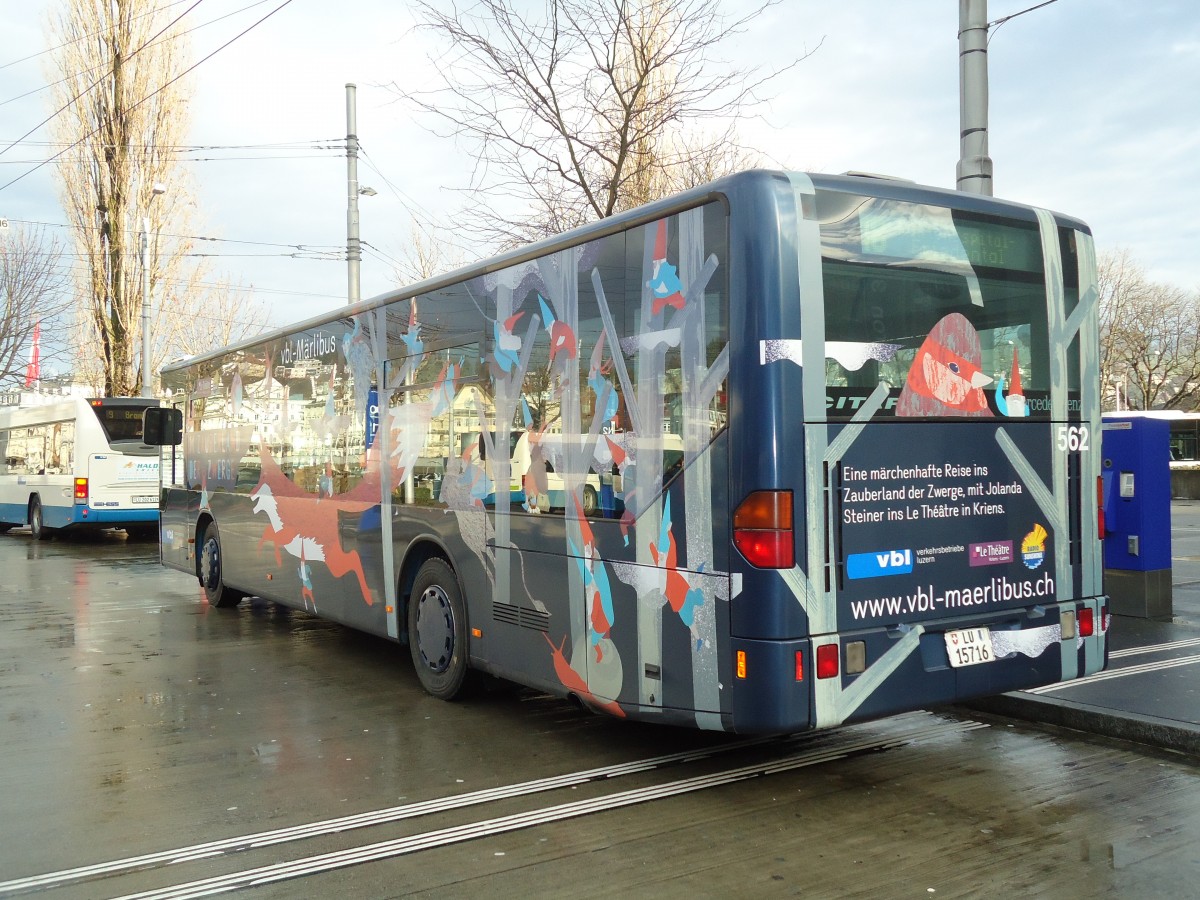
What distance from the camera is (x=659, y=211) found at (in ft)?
17.0

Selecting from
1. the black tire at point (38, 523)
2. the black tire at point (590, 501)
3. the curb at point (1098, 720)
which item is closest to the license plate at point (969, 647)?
the curb at point (1098, 720)

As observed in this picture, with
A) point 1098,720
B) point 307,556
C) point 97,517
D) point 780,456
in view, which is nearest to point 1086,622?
point 1098,720

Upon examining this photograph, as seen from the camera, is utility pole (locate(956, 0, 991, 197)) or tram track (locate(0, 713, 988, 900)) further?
utility pole (locate(956, 0, 991, 197))

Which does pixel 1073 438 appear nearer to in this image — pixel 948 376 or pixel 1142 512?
pixel 948 376

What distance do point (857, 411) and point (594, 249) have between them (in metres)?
1.66

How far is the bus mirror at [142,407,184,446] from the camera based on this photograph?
11.8m

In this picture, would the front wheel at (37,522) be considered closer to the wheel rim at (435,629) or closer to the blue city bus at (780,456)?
the wheel rim at (435,629)

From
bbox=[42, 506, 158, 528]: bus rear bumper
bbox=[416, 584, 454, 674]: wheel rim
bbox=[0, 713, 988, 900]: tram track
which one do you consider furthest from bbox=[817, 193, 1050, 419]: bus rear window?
bbox=[42, 506, 158, 528]: bus rear bumper

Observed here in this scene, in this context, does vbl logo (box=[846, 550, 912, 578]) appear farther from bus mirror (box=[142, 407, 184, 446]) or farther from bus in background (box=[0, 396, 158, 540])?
bus in background (box=[0, 396, 158, 540])

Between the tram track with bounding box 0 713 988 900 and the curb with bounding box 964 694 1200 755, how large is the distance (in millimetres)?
252

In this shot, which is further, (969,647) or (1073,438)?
(1073,438)

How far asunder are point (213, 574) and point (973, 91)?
29.3 feet

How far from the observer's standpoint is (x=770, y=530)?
4.62 metres

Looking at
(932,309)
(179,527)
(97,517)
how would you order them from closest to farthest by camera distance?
1. (932,309)
2. (179,527)
3. (97,517)
